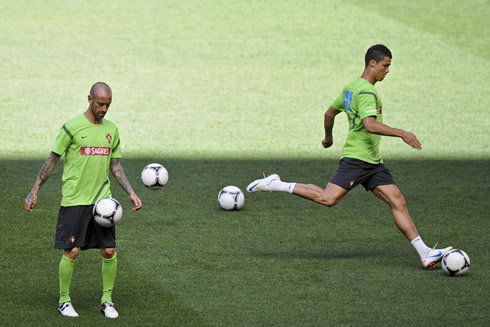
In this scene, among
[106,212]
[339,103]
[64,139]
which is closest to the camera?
[106,212]

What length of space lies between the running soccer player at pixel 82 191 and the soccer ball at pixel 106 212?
15 cm

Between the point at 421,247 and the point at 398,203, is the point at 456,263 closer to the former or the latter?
the point at 421,247

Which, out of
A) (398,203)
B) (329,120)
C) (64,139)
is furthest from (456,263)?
(64,139)

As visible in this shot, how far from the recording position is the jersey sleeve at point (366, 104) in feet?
32.7

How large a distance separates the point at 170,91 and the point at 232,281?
1295cm


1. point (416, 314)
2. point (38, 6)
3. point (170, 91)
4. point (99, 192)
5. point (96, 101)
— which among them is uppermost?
point (38, 6)

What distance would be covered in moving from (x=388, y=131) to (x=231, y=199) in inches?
146

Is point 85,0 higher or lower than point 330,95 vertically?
higher

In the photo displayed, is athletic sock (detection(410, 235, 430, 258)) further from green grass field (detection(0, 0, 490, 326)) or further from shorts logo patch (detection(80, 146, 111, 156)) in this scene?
shorts logo patch (detection(80, 146, 111, 156))

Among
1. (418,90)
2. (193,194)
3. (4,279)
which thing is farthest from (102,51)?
(4,279)

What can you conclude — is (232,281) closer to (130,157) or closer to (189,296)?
(189,296)

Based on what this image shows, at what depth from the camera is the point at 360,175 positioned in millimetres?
10430

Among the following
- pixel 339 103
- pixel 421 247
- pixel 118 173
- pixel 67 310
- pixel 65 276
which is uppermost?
pixel 339 103

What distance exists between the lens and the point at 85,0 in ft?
94.2
